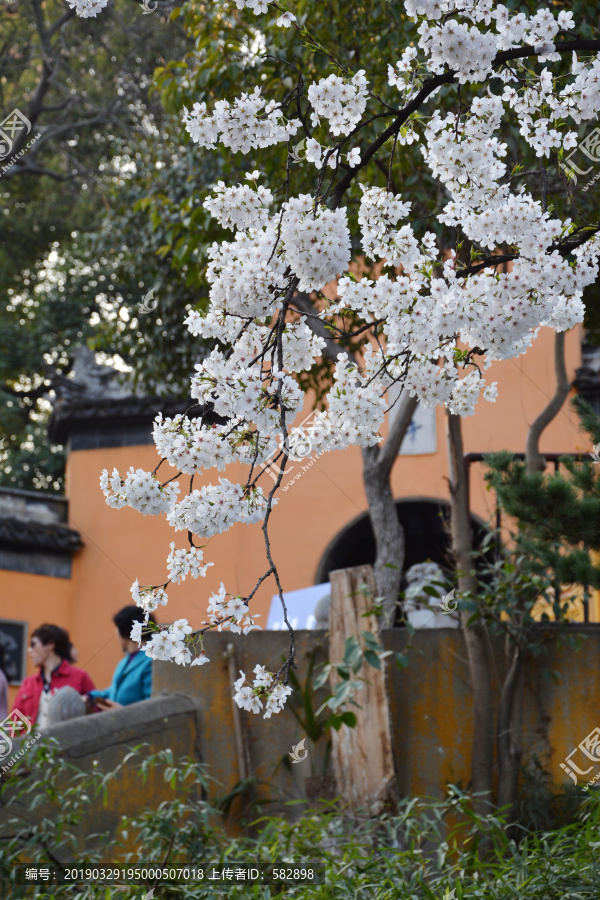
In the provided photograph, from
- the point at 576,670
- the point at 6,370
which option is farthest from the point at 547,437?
the point at 6,370

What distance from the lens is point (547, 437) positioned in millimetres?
10164

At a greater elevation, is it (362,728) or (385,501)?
(385,501)

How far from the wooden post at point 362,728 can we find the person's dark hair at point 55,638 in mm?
1446

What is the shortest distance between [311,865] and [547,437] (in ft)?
23.9

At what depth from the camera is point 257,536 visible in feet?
34.9

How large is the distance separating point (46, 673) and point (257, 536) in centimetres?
540

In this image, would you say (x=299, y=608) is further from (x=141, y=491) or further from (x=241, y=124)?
(x=241, y=124)

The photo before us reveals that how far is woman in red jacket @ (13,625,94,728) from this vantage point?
17.1 ft

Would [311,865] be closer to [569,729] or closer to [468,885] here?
[468,885]

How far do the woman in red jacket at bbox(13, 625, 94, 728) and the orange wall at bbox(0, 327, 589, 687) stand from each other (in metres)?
4.81

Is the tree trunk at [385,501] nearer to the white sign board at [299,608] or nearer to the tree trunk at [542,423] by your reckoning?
the tree trunk at [542,423]

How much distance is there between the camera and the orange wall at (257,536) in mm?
10273

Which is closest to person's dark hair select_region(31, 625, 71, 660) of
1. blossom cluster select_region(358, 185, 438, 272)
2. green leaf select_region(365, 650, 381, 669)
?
green leaf select_region(365, 650, 381, 669)

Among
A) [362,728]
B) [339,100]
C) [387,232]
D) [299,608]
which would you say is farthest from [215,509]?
[299,608]
